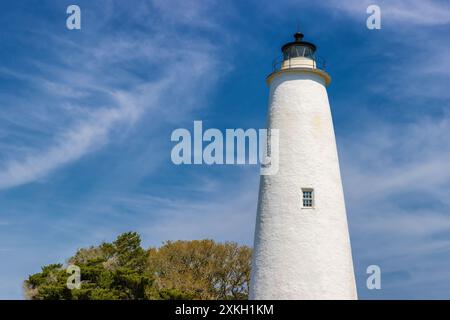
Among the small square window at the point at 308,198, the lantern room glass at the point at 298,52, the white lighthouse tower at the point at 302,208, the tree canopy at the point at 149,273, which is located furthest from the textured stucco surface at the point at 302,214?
the tree canopy at the point at 149,273

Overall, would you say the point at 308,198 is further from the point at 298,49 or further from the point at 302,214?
the point at 298,49

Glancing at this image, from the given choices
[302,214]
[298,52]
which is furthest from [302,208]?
[298,52]

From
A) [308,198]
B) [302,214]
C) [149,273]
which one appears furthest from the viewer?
[149,273]

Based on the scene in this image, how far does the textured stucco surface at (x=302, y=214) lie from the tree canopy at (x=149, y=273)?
11.5 m

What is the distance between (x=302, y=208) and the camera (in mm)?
25281

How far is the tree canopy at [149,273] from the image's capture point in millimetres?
34750

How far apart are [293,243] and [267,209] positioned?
1914 mm

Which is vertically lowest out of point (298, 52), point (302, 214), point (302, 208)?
point (302, 214)

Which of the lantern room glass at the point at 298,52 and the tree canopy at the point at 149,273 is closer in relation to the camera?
the lantern room glass at the point at 298,52

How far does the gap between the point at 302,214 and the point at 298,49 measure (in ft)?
27.0

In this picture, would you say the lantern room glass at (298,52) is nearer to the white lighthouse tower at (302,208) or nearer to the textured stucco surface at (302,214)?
the white lighthouse tower at (302,208)

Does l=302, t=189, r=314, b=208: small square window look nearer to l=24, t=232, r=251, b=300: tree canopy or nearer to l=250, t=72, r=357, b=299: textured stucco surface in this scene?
l=250, t=72, r=357, b=299: textured stucco surface

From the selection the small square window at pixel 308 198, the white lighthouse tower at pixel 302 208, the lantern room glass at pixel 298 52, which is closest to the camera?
the white lighthouse tower at pixel 302 208
